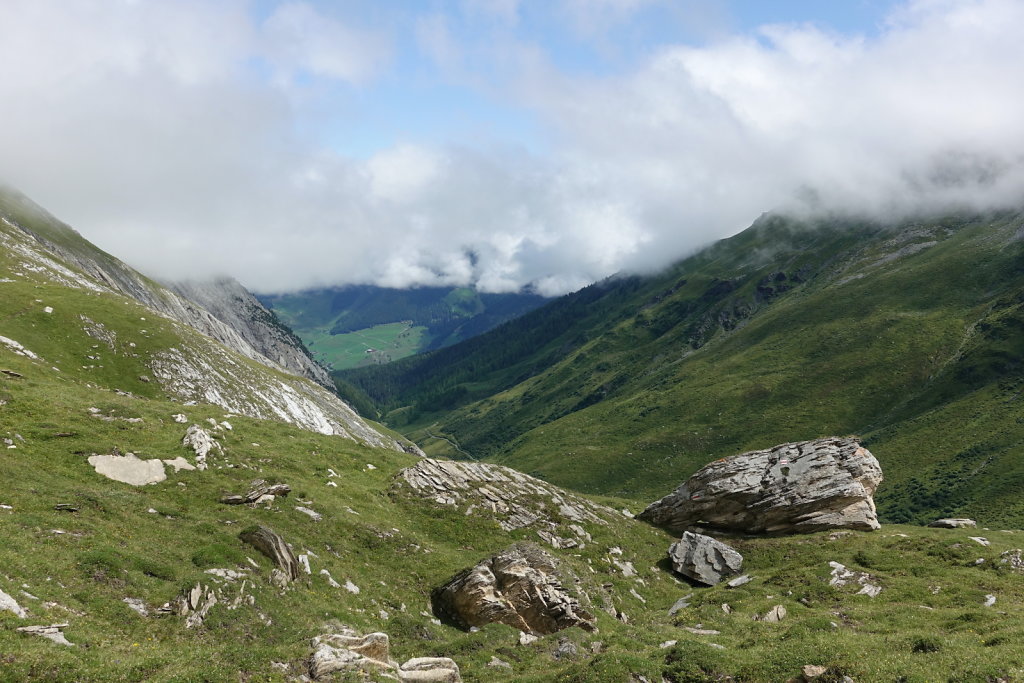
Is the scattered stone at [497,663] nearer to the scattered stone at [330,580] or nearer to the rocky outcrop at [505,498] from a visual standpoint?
the scattered stone at [330,580]

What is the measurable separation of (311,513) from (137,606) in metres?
14.9

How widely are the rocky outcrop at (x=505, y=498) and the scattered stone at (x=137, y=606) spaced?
1029 inches

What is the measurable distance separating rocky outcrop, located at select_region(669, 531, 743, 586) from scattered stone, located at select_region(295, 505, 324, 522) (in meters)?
30.0

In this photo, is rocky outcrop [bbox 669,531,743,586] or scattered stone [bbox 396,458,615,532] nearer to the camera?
rocky outcrop [bbox 669,531,743,586]

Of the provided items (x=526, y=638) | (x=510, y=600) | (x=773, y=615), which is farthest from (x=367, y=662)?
(x=773, y=615)

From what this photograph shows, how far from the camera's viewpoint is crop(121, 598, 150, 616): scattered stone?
23.1m

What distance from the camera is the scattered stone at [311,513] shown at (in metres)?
37.7

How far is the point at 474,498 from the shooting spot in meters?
49.9

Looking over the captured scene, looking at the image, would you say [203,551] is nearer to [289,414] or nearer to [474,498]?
[474,498]

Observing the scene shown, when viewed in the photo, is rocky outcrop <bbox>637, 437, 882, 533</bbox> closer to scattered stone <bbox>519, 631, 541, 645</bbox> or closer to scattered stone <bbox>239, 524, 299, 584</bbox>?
scattered stone <bbox>519, 631, 541, 645</bbox>

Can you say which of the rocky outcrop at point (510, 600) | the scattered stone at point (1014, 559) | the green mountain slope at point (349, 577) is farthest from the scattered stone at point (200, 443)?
the scattered stone at point (1014, 559)

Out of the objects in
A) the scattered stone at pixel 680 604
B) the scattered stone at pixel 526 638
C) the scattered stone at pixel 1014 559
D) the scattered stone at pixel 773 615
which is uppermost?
the scattered stone at pixel 526 638

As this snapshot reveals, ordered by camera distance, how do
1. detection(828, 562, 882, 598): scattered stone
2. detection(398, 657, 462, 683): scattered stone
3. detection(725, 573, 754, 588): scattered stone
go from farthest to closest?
1. detection(725, 573, 754, 588): scattered stone
2. detection(828, 562, 882, 598): scattered stone
3. detection(398, 657, 462, 683): scattered stone

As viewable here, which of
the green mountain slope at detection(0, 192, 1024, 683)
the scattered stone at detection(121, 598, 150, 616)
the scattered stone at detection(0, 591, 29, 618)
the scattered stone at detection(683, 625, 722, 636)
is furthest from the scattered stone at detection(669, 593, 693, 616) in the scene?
the scattered stone at detection(0, 591, 29, 618)
